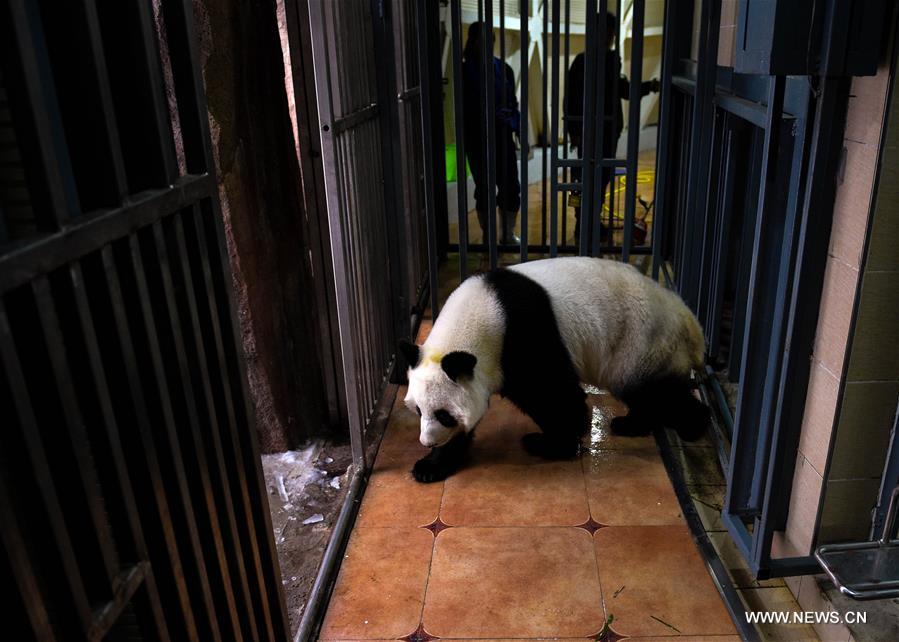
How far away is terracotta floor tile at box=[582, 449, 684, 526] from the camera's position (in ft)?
8.87

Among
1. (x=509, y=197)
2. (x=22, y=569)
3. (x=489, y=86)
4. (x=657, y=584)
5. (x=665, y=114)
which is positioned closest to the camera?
(x=22, y=569)

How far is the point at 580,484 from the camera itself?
292cm

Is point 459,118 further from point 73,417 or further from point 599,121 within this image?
point 73,417

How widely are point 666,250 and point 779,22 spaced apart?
11.6 ft

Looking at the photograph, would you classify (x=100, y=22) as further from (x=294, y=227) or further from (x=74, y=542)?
(x=294, y=227)

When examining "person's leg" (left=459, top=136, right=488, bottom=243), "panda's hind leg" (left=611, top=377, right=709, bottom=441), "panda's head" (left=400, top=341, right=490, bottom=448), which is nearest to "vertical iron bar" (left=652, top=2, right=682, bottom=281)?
"panda's hind leg" (left=611, top=377, right=709, bottom=441)

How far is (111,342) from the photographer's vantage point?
104 cm

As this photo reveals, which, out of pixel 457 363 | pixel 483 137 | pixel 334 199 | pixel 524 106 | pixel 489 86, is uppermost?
pixel 489 86

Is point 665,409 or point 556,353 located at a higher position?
point 556,353

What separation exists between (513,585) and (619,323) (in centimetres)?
119

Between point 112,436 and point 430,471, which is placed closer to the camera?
point 112,436

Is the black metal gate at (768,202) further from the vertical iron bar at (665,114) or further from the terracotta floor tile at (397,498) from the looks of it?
the terracotta floor tile at (397,498)

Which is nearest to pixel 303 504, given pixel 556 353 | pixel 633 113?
pixel 556 353

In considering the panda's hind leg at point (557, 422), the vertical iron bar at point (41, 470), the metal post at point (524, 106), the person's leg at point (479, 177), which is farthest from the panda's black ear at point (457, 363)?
the person's leg at point (479, 177)
